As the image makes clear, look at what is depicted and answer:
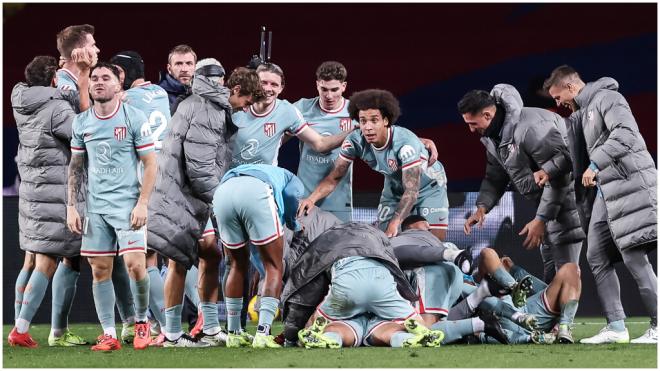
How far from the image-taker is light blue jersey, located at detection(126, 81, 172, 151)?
6578 millimetres

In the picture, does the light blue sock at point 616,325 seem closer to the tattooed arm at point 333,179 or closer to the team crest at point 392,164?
the team crest at point 392,164

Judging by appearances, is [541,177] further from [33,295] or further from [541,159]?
[33,295]

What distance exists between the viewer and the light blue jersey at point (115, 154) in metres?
5.83

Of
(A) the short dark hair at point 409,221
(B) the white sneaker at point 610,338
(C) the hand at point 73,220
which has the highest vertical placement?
(C) the hand at point 73,220

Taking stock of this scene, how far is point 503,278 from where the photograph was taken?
5.95 meters

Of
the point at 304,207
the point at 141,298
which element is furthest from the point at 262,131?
the point at 141,298

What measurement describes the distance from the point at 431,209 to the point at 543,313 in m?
1.36

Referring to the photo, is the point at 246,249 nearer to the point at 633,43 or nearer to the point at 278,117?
the point at 278,117

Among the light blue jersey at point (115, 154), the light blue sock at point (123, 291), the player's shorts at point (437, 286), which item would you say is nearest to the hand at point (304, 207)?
the player's shorts at point (437, 286)

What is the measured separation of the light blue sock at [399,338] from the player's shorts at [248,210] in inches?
29.5

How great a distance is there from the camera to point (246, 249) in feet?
19.8

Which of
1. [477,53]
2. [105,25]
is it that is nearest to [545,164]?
[477,53]

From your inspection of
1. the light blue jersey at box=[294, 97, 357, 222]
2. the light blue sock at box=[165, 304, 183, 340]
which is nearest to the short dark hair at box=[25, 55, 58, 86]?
the light blue sock at box=[165, 304, 183, 340]

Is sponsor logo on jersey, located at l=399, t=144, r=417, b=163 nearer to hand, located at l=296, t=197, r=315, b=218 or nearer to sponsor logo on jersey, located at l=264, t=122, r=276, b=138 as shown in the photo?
hand, located at l=296, t=197, r=315, b=218
